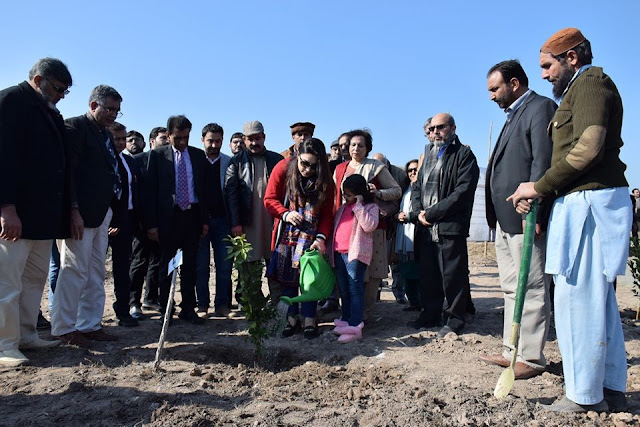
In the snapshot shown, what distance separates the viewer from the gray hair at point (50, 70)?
3.80 metres

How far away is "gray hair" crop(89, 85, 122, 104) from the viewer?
14.4 feet

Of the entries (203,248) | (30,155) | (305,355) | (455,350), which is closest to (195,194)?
(203,248)

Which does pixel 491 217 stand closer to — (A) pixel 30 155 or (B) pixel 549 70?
(B) pixel 549 70

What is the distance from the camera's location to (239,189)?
17.6 ft

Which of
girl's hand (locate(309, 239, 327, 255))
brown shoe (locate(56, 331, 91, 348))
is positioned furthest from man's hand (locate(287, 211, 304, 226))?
brown shoe (locate(56, 331, 91, 348))

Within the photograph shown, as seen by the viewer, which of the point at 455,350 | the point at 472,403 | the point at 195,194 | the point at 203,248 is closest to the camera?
the point at 472,403

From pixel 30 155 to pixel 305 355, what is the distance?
106 inches

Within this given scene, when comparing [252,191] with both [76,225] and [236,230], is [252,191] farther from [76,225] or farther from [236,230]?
[76,225]

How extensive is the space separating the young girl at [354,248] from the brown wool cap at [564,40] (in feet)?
7.14

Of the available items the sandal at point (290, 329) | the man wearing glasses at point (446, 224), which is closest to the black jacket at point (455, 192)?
the man wearing glasses at point (446, 224)

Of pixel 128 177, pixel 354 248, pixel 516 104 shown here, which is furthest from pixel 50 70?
pixel 516 104

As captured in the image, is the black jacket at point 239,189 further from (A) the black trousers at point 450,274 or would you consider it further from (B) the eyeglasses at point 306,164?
(A) the black trousers at point 450,274

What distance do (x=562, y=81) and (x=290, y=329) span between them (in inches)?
123

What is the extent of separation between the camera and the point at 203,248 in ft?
18.4
